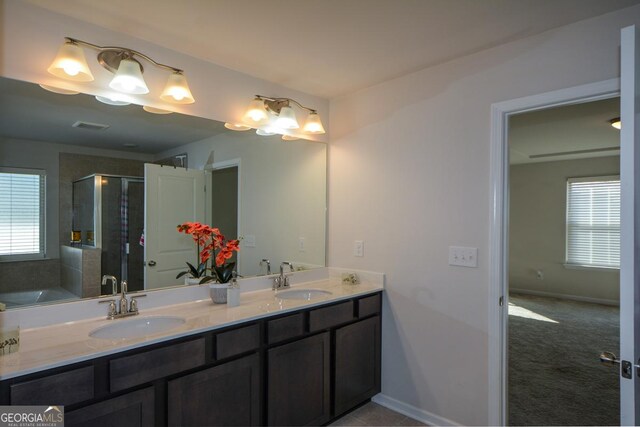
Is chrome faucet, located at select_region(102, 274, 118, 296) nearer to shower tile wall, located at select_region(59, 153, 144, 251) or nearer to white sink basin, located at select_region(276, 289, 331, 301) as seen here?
shower tile wall, located at select_region(59, 153, 144, 251)

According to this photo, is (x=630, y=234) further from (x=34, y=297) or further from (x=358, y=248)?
(x=34, y=297)

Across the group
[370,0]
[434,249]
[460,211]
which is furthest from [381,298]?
[370,0]

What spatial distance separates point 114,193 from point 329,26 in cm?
147

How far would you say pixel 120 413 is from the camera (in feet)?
4.66

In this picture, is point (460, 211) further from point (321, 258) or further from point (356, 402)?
point (356, 402)

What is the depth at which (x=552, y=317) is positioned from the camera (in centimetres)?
505

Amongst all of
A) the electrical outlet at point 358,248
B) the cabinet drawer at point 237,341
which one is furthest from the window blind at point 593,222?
the cabinet drawer at point 237,341

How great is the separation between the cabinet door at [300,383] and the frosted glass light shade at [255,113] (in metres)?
1.47

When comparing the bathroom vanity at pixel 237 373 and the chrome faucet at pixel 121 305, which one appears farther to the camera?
the chrome faucet at pixel 121 305

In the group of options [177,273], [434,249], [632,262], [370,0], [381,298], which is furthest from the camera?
[381,298]

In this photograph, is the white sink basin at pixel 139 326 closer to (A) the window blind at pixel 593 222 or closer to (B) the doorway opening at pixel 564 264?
(B) the doorway opening at pixel 564 264

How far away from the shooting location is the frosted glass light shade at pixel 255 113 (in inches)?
96.7

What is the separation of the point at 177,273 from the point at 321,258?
3.97 ft

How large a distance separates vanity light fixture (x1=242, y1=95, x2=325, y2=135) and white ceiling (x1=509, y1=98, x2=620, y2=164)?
1.64 m
